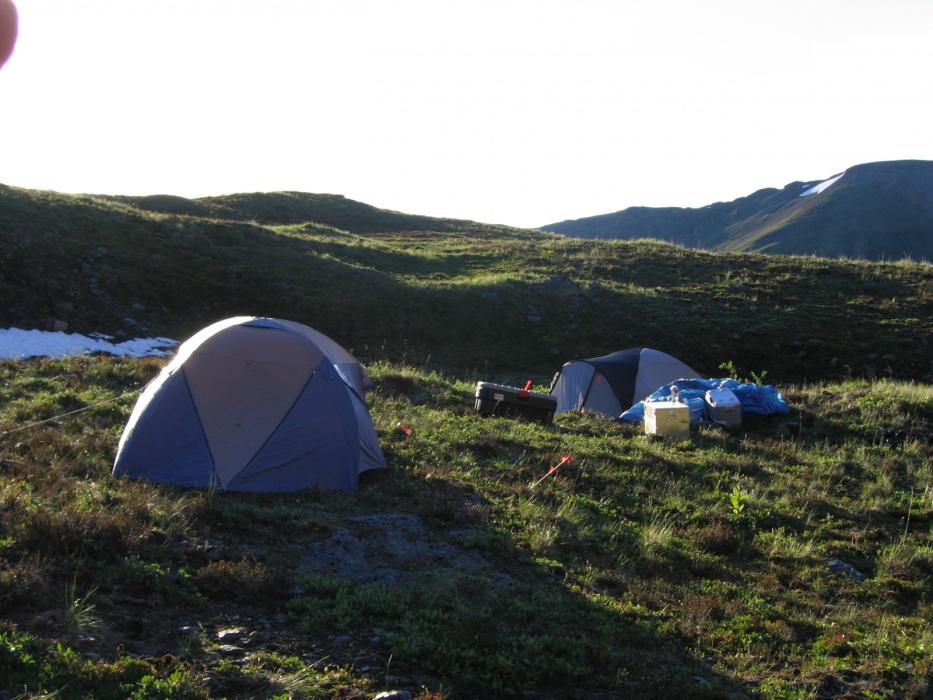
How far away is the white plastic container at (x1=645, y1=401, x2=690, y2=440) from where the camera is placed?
14133 mm

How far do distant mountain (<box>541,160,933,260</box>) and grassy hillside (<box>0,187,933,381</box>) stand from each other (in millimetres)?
84411

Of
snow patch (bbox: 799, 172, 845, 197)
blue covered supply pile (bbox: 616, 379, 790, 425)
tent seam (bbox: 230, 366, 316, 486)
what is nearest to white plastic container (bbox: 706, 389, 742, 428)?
blue covered supply pile (bbox: 616, 379, 790, 425)

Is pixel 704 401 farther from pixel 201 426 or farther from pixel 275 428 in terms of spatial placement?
pixel 201 426

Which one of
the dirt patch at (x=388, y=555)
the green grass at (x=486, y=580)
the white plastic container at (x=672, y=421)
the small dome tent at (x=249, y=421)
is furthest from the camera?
the white plastic container at (x=672, y=421)

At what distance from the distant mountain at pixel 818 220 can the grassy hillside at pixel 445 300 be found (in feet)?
277

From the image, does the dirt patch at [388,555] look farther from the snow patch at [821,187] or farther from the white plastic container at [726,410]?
the snow patch at [821,187]

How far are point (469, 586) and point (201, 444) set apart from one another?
4.09 metres

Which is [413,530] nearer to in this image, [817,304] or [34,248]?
[34,248]

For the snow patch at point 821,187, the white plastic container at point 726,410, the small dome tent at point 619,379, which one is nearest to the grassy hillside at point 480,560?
the white plastic container at point 726,410

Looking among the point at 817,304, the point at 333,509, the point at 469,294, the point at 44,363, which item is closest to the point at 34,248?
the point at 44,363

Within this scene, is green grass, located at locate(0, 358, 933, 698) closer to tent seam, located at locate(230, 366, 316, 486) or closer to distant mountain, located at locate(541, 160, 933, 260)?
tent seam, located at locate(230, 366, 316, 486)

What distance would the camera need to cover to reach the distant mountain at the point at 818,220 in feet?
398

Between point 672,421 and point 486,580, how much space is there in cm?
789

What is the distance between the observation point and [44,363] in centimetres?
1542
